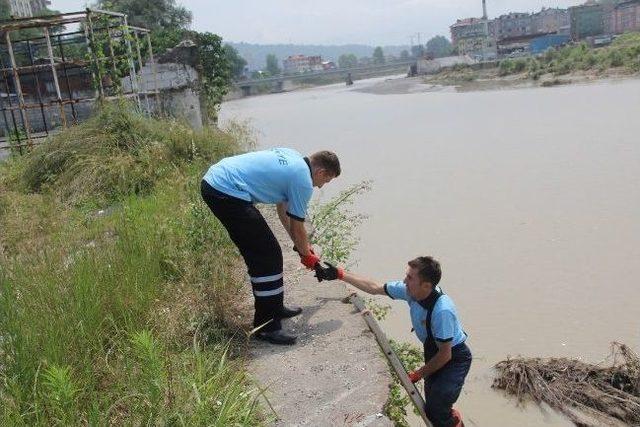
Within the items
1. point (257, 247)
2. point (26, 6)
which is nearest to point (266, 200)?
point (257, 247)

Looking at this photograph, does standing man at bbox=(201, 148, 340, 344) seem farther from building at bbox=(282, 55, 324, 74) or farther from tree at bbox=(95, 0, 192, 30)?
building at bbox=(282, 55, 324, 74)

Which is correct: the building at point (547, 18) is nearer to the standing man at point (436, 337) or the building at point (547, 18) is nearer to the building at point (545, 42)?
the building at point (545, 42)

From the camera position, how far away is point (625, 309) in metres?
5.95

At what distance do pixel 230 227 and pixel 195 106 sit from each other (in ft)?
31.8

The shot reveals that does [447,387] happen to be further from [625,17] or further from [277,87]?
[625,17]

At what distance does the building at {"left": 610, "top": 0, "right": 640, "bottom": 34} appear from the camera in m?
93.6

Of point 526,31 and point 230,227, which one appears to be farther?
point 526,31

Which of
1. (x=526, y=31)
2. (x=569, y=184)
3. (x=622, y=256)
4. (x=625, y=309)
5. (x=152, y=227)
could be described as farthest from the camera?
(x=526, y=31)

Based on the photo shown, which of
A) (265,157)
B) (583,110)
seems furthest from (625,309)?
(583,110)

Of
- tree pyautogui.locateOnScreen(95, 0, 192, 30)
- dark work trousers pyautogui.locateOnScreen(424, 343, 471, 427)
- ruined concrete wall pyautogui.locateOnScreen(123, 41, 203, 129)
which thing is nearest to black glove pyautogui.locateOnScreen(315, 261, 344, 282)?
dark work trousers pyautogui.locateOnScreen(424, 343, 471, 427)

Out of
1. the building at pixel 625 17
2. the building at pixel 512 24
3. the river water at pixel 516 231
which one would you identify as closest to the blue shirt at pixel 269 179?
the river water at pixel 516 231

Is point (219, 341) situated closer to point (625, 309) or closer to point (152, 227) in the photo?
point (152, 227)

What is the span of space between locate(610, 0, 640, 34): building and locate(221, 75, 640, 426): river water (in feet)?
295

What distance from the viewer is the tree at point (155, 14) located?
141 feet
